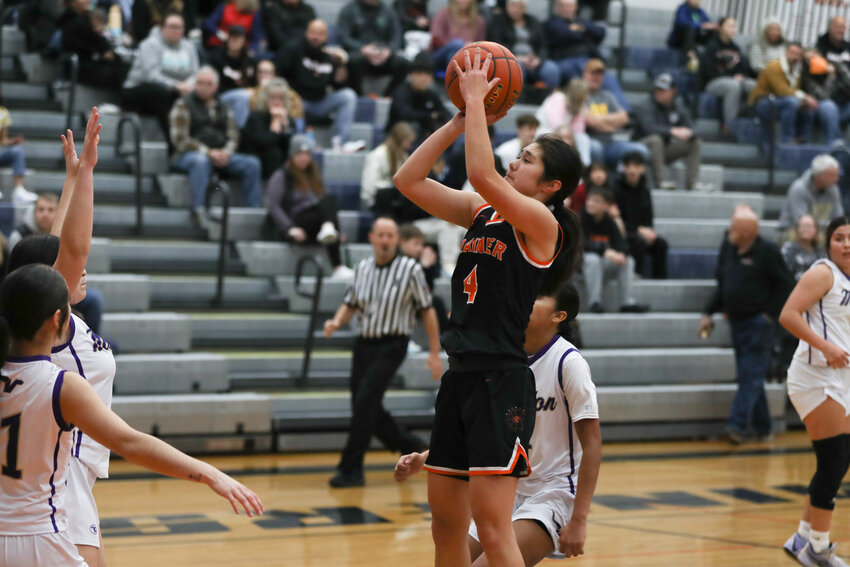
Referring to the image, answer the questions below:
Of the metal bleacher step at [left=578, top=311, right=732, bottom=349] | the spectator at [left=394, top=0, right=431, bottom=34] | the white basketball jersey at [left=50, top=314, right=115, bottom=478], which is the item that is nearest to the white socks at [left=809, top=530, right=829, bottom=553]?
the white basketball jersey at [left=50, top=314, right=115, bottom=478]

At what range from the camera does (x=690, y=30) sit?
15000 mm

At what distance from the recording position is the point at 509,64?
148 inches

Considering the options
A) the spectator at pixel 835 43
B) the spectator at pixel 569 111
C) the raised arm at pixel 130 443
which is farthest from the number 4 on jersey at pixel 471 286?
the spectator at pixel 835 43

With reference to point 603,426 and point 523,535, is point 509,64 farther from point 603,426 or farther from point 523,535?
point 603,426

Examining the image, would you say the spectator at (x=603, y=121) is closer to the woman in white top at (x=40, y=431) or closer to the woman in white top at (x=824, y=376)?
the woman in white top at (x=824, y=376)

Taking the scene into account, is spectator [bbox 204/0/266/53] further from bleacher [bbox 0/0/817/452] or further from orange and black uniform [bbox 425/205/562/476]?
orange and black uniform [bbox 425/205/562/476]

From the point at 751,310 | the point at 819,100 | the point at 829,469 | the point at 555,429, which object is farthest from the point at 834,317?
the point at 819,100

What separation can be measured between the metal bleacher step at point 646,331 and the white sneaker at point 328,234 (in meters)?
2.31

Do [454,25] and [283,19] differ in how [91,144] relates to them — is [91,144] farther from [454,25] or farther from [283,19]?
[454,25]

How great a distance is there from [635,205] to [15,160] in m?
5.74

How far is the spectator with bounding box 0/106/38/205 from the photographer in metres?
9.76

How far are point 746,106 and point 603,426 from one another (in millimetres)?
6348

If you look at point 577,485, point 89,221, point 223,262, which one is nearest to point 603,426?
point 223,262

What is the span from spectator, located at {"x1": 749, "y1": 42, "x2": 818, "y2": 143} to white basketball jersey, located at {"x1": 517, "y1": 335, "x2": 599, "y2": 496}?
10738mm
